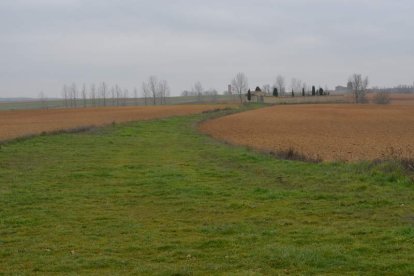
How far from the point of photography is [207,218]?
1051 centimetres

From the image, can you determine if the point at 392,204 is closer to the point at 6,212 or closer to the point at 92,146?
the point at 6,212

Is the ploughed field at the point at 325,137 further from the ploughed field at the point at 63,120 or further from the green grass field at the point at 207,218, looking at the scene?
the ploughed field at the point at 63,120

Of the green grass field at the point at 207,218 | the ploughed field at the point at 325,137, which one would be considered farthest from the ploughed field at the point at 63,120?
the green grass field at the point at 207,218

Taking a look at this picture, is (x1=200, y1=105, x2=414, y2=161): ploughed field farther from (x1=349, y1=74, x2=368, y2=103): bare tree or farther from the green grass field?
(x1=349, y1=74, x2=368, y2=103): bare tree

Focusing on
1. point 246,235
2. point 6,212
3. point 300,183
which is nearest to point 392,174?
point 300,183

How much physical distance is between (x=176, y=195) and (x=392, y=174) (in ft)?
18.1

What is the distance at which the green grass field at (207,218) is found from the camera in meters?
7.33

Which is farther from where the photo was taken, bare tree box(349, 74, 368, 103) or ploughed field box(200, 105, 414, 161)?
bare tree box(349, 74, 368, 103)

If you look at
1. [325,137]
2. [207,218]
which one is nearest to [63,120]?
[325,137]

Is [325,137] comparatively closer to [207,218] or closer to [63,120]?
[207,218]

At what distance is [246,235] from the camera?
348 inches

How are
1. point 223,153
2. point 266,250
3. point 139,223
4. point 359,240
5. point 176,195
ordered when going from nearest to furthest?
point 266,250, point 359,240, point 139,223, point 176,195, point 223,153

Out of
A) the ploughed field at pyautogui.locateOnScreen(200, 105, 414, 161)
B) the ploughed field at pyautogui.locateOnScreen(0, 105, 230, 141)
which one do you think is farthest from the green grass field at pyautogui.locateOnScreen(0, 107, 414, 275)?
the ploughed field at pyautogui.locateOnScreen(0, 105, 230, 141)

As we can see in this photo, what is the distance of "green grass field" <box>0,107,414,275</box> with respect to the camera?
733 centimetres
